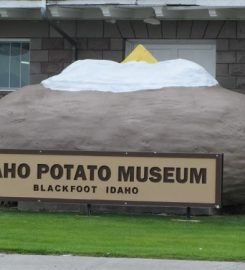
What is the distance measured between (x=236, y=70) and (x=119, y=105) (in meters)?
5.18

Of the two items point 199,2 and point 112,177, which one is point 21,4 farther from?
point 112,177

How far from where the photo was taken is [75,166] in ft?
40.4

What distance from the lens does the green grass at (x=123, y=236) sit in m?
8.87

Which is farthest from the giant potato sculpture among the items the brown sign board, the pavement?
the pavement

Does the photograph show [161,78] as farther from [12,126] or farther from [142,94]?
[12,126]

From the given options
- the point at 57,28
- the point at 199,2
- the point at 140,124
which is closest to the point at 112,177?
the point at 140,124

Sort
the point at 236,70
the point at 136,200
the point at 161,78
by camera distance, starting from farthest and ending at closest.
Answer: the point at 236,70
the point at 161,78
the point at 136,200

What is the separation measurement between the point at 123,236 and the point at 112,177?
2251 millimetres

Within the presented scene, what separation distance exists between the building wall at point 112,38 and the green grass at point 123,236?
561 centimetres

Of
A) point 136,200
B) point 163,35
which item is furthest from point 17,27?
point 136,200

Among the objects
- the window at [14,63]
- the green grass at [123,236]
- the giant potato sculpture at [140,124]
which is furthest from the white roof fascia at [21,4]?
the green grass at [123,236]

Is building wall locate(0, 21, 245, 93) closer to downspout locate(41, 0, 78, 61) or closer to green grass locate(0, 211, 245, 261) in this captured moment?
downspout locate(41, 0, 78, 61)

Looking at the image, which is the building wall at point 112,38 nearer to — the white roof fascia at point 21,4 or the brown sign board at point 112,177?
the white roof fascia at point 21,4

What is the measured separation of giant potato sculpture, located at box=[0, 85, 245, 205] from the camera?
1244 cm
